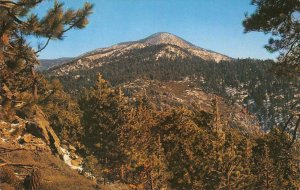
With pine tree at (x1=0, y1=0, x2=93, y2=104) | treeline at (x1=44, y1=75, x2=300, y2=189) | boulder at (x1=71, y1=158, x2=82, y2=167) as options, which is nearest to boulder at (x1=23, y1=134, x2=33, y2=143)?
boulder at (x1=71, y1=158, x2=82, y2=167)

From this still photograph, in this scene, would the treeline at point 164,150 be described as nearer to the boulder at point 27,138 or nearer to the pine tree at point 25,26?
the boulder at point 27,138

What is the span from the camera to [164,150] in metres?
44.8

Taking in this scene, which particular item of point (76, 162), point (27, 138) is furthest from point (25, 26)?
point (76, 162)

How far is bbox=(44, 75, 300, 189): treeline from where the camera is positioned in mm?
40062

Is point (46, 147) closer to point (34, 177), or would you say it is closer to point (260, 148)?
point (260, 148)

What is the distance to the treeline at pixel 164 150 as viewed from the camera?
4006cm

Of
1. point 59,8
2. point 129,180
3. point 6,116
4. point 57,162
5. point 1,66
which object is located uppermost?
point 59,8

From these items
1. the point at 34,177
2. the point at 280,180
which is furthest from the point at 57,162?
the point at 34,177

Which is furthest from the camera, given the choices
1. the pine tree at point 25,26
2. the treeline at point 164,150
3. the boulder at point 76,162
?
the boulder at point 76,162

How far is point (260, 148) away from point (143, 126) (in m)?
17.0

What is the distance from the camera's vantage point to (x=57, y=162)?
38625 millimetres

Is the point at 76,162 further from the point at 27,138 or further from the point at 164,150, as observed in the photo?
the point at 164,150

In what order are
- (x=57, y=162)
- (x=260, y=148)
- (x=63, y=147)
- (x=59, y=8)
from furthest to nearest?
(x=260, y=148) < (x=63, y=147) < (x=57, y=162) < (x=59, y=8)

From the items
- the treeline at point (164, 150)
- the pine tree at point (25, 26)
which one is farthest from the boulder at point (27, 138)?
the pine tree at point (25, 26)
